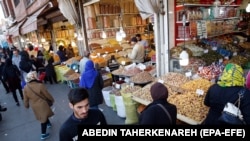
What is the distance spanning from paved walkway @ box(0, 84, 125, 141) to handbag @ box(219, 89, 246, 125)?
284 centimetres

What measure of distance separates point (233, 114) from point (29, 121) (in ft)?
17.2

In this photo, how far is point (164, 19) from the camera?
460 cm

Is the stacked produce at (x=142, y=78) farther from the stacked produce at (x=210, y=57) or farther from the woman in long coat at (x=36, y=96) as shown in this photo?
the woman in long coat at (x=36, y=96)

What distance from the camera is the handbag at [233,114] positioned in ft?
7.22

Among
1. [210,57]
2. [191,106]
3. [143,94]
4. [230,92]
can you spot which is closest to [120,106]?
[143,94]

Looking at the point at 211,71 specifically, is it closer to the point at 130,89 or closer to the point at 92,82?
the point at 130,89

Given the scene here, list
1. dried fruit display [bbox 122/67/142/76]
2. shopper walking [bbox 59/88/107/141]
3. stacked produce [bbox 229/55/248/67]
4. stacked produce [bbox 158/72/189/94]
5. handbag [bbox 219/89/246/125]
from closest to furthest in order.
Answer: shopper walking [bbox 59/88/107/141] → handbag [bbox 219/89/246/125] → stacked produce [bbox 158/72/189/94] → stacked produce [bbox 229/55/248/67] → dried fruit display [bbox 122/67/142/76]

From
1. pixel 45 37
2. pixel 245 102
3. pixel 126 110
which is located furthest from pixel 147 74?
pixel 45 37

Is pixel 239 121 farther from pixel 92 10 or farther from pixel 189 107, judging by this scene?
pixel 92 10

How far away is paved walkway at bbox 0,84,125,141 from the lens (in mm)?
4660

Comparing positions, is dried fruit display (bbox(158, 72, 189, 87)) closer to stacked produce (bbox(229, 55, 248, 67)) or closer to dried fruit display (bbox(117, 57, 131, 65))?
stacked produce (bbox(229, 55, 248, 67))

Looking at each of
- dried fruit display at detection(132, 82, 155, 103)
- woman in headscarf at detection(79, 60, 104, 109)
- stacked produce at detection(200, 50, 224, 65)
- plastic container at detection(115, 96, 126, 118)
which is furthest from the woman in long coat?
stacked produce at detection(200, 50, 224, 65)

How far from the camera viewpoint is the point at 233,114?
2207 mm

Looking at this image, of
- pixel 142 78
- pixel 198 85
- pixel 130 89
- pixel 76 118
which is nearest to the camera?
pixel 76 118
